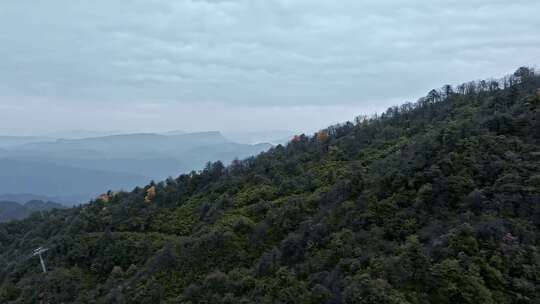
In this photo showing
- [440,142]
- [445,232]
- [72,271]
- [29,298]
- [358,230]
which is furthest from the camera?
[72,271]

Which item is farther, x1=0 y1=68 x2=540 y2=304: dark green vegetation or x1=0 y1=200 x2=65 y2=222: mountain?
x1=0 y1=200 x2=65 y2=222: mountain

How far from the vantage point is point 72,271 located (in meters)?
28.0

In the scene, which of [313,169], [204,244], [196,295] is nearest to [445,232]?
[196,295]

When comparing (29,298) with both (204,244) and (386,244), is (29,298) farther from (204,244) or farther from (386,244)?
(386,244)

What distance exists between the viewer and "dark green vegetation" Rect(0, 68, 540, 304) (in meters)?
14.0

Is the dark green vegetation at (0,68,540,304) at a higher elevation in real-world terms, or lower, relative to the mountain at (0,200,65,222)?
higher

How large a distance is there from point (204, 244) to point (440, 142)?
45.1ft

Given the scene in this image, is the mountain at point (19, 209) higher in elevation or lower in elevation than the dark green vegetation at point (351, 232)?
lower

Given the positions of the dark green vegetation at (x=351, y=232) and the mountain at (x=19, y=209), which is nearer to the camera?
the dark green vegetation at (x=351, y=232)

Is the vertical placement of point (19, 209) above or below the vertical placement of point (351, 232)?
below

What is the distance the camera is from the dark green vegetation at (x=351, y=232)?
46.1 feet

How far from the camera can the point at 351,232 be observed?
1836 cm

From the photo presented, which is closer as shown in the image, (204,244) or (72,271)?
(204,244)

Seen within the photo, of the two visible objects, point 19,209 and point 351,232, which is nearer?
point 351,232
